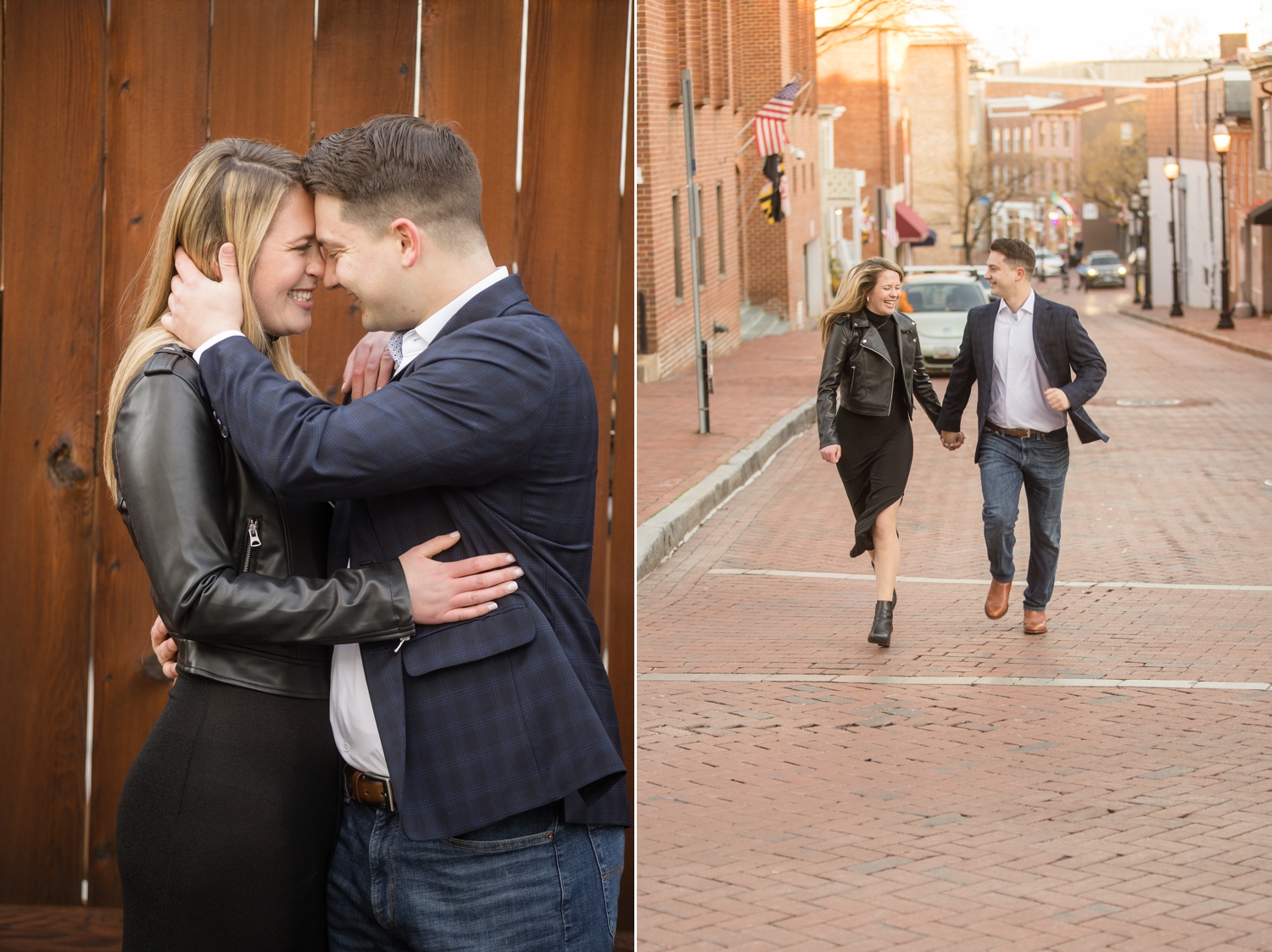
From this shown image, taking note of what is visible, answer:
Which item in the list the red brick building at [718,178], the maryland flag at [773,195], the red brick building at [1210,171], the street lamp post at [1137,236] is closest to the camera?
the red brick building at [1210,171]

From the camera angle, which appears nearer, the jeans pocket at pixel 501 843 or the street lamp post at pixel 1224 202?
the jeans pocket at pixel 501 843

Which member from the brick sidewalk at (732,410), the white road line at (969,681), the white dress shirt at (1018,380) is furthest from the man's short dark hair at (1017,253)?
the white road line at (969,681)

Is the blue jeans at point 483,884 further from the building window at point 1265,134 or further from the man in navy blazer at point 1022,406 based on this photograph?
the building window at point 1265,134

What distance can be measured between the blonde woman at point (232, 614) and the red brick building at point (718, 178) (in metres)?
3.66

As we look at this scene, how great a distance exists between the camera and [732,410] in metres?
7.33

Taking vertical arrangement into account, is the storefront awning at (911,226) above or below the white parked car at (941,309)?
above

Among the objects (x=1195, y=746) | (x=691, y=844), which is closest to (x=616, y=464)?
(x=691, y=844)

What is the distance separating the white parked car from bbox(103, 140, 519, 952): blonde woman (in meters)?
4.16

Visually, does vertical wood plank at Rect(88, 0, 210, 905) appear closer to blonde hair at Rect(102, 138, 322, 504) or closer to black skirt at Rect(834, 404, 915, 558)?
blonde hair at Rect(102, 138, 322, 504)

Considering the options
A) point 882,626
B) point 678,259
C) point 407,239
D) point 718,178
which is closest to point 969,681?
point 882,626

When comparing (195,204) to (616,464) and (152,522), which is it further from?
(616,464)

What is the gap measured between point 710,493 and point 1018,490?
165cm

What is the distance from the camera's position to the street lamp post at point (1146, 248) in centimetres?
619

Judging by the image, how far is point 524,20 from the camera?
10.5 feet
